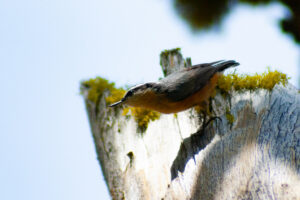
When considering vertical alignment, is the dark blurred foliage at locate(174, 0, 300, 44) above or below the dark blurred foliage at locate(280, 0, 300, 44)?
above

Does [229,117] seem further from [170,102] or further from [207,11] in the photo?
[207,11]

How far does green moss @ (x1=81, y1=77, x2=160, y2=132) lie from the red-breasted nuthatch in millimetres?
350

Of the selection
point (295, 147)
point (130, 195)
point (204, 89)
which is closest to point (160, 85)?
point (204, 89)

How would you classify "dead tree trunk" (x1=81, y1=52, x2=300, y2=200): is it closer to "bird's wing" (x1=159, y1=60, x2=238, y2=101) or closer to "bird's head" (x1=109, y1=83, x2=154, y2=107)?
"bird's wing" (x1=159, y1=60, x2=238, y2=101)

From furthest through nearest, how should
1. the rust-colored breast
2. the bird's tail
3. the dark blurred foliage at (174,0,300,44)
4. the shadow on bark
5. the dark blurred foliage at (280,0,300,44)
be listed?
1. the bird's tail
2. the dark blurred foliage at (174,0,300,44)
3. the rust-colored breast
4. the dark blurred foliage at (280,0,300,44)
5. the shadow on bark

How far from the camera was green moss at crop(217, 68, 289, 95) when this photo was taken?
9.62 feet

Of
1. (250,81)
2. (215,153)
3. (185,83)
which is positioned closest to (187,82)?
(185,83)

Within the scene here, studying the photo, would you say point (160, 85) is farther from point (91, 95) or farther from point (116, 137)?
point (91, 95)

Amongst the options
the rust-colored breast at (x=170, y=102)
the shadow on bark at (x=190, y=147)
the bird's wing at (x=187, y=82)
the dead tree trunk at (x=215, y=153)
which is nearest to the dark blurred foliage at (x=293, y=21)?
the dead tree trunk at (x=215, y=153)

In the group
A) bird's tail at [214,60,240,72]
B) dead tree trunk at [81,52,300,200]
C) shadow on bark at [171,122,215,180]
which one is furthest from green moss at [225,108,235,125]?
bird's tail at [214,60,240,72]

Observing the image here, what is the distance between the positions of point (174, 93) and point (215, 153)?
2.43 ft

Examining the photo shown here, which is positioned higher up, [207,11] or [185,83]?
[207,11]

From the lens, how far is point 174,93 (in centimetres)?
288

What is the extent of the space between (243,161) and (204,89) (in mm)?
968
